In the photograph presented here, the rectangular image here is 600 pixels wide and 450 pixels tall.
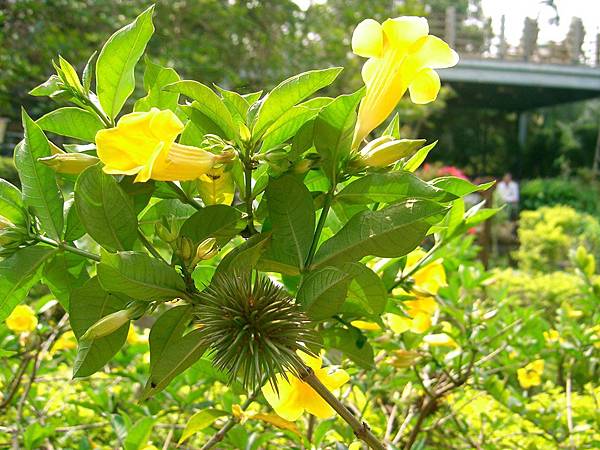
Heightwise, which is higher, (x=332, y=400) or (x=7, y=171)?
(x=332, y=400)

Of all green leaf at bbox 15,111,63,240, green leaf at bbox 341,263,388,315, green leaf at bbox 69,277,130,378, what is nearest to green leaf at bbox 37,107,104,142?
green leaf at bbox 15,111,63,240

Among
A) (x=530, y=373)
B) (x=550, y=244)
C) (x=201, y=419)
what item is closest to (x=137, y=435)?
(x=201, y=419)

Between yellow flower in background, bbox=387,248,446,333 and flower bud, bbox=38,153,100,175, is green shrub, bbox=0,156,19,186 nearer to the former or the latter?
yellow flower in background, bbox=387,248,446,333

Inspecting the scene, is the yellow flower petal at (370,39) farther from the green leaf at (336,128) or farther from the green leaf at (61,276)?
the green leaf at (61,276)

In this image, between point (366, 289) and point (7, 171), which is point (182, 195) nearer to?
point (366, 289)

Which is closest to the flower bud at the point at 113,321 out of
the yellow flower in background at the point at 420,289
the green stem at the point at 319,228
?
the green stem at the point at 319,228

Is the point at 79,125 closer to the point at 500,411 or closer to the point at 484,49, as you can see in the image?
the point at 500,411
